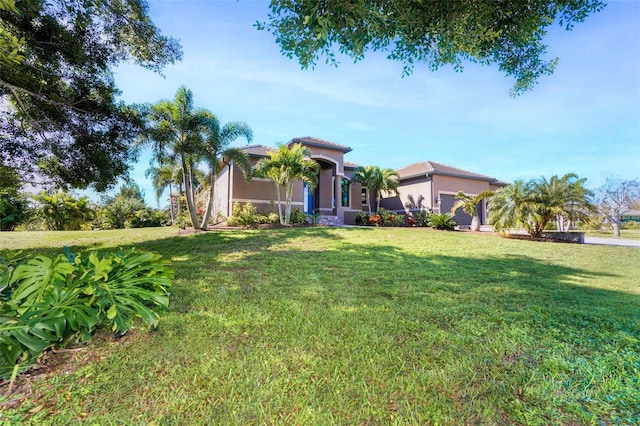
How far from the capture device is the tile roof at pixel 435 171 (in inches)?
876

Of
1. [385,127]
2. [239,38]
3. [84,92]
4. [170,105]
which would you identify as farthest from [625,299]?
[170,105]

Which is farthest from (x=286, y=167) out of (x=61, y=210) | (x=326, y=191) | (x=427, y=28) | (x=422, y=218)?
(x=61, y=210)

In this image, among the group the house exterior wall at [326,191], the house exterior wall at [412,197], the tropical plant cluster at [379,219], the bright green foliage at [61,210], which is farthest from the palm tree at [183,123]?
the house exterior wall at [412,197]

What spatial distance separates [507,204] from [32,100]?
1906cm

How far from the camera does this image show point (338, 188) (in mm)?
20312

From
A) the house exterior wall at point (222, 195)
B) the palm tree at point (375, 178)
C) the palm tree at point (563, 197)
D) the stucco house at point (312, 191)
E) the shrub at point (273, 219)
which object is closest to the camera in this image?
the palm tree at point (563, 197)

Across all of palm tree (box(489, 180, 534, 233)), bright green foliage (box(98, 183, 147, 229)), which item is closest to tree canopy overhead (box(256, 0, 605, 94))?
palm tree (box(489, 180, 534, 233))

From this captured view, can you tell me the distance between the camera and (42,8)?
21.7 feet

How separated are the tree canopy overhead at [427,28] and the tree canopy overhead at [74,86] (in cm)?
647

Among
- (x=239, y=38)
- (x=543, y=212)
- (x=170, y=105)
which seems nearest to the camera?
(x=239, y=38)

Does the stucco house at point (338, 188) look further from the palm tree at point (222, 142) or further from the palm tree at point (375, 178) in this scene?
the palm tree at point (222, 142)

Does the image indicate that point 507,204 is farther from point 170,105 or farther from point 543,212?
point 170,105

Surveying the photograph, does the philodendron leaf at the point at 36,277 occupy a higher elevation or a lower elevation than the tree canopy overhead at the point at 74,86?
lower

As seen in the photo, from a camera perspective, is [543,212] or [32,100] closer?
[32,100]
